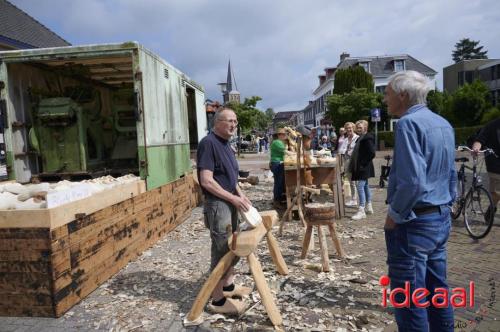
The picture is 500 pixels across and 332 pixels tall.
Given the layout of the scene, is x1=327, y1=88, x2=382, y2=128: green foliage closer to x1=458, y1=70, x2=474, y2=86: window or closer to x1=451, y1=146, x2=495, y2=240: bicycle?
x1=458, y1=70, x2=474, y2=86: window

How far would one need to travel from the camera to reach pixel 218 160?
11.7 ft

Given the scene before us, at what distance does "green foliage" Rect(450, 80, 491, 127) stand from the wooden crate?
37.8m

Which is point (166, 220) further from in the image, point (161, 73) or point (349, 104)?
point (349, 104)

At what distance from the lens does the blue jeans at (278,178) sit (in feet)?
27.7

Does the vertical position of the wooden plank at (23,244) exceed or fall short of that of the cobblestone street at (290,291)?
it exceeds it

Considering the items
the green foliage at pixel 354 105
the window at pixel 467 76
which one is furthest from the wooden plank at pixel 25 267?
the window at pixel 467 76

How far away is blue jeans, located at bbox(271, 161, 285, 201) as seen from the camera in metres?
8.45

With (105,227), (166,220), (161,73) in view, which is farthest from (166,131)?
(105,227)

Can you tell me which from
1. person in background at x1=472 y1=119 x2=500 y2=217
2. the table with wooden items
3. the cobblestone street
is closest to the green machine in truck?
the cobblestone street

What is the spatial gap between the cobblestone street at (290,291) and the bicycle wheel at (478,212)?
5.9 inches

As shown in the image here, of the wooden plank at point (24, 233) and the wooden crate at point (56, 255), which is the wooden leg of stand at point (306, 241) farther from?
the wooden plank at point (24, 233)

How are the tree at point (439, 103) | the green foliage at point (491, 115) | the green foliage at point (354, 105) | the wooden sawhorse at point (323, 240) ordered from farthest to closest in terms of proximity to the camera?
the green foliage at point (354, 105)
the tree at point (439, 103)
the green foliage at point (491, 115)
the wooden sawhorse at point (323, 240)

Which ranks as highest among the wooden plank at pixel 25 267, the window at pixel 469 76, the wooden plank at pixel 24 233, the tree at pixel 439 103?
the window at pixel 469 76

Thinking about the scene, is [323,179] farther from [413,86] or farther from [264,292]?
[413,86]
